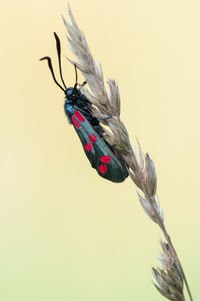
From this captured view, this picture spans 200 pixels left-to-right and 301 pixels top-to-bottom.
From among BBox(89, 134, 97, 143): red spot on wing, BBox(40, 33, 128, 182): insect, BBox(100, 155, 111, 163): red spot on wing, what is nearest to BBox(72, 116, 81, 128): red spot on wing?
BBox(40, 33, 128, 182): insect

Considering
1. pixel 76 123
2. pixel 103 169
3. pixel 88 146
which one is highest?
pixel 76 123

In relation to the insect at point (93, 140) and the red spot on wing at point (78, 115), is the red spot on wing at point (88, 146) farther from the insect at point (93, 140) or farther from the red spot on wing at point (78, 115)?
the red spot on wing at point (78, 115)

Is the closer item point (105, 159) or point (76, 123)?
point (105, 159)

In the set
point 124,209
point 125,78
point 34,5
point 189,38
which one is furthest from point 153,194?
point 34,5

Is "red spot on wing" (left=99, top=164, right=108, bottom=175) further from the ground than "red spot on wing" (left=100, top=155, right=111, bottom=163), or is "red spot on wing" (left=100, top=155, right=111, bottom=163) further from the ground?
"red spot on wing" (left=100, top=155, right=111, bottom=163)

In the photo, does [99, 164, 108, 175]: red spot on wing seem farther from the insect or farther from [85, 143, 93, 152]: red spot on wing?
[85, 143, 93, 152]: red spot on wing

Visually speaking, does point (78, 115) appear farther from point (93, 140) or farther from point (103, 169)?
point (103, 169)

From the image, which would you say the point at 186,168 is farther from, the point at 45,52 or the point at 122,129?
the point at 122,129

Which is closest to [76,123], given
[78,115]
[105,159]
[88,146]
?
[78,115]

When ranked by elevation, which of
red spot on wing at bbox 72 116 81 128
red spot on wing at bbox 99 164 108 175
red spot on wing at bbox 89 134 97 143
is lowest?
red spot on wing at bbox 99 164 108 175
